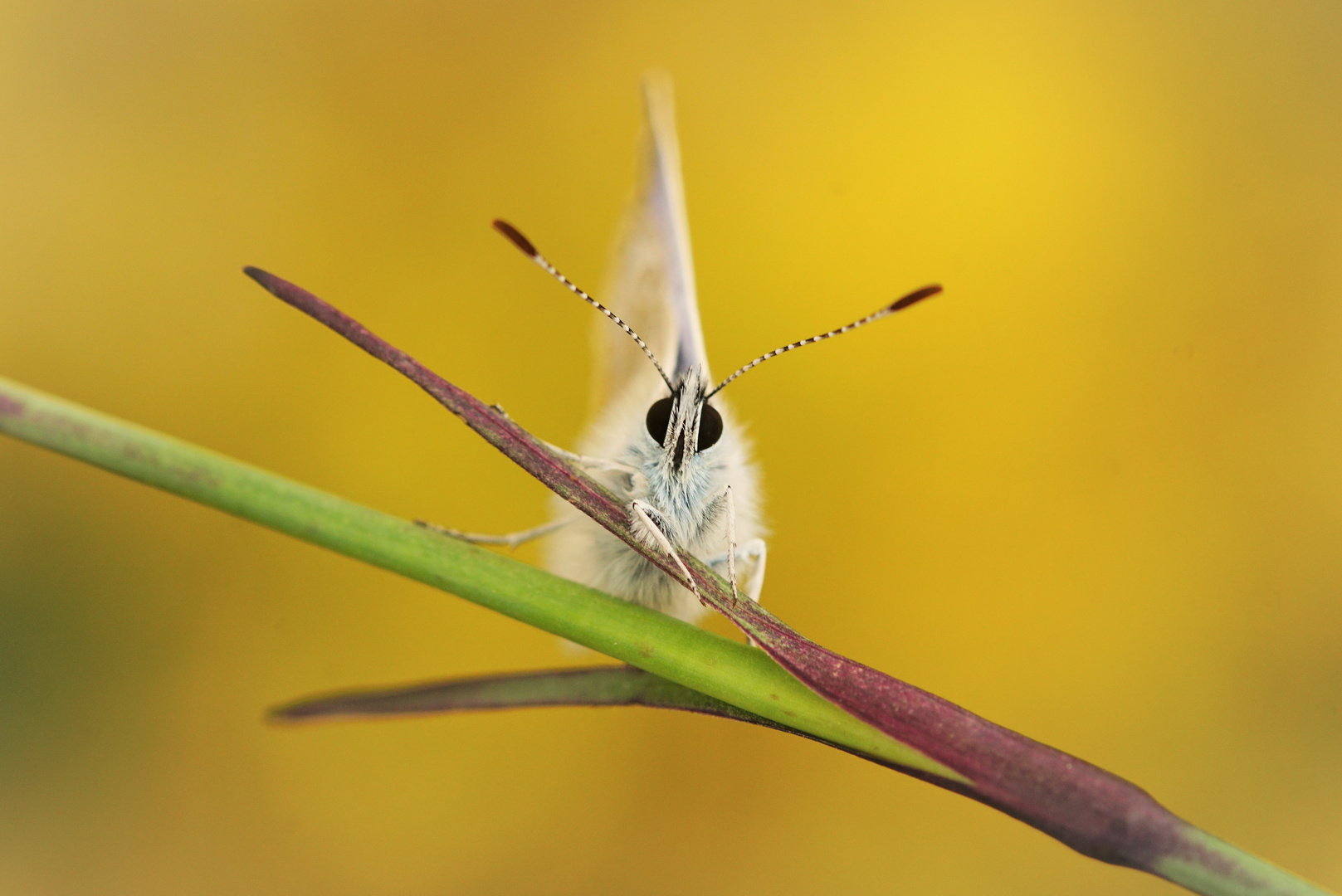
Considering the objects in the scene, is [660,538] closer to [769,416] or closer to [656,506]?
[656,506]

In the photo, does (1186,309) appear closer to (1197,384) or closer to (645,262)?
(1197,384)

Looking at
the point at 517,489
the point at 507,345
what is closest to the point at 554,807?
the point at 517,489

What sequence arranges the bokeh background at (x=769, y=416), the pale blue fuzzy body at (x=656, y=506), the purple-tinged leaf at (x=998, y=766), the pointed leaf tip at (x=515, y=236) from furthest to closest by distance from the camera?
the bokeh background at (x=769, y=416) < the pale blue fuzzy body at (x=656, y=506) < the pointed leaf tip at (x=515, y=236) < the purple-tinged leaf at (x=998, y=766)

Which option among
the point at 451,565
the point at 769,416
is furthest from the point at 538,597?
the point at 769,416

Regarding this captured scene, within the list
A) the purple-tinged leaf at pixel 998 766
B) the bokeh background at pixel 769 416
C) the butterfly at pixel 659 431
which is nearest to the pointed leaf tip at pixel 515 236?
the butterfly at pixel 659 431

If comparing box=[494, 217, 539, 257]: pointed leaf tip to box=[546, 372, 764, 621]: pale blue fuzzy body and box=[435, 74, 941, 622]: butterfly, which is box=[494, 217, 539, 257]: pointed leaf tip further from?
box=[546, 372, 764, 621]: pale blue fuzzy body

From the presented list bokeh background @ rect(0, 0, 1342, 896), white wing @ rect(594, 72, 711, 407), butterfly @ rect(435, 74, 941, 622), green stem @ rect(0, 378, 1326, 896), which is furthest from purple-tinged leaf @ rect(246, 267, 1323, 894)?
bokeh background @ rect(0, 0, 1342, 896)

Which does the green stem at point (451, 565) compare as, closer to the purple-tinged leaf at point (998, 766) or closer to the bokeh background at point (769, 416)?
the purple-tinged leaf at point (998, 766)
